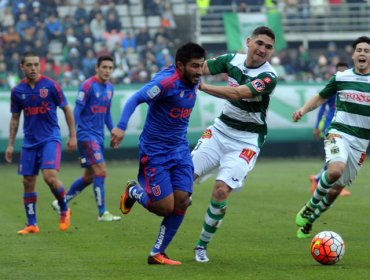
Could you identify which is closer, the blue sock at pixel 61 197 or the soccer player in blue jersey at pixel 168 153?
the soccer player in blue jersey at pixel 168 153

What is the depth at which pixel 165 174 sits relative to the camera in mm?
9828

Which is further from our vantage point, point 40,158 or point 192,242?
point 40,158

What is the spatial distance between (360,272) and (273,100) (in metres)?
20.3

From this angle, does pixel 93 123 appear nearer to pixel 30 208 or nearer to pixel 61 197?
pixel 61 197

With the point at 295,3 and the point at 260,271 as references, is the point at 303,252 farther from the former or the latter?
the point at 295,3

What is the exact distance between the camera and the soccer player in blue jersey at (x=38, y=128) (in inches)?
509

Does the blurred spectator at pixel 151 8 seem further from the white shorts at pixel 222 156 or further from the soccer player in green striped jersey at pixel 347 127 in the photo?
the white shorts at pixel 222 156

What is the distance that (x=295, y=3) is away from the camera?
120 ft

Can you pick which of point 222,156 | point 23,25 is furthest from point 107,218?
point 23,25

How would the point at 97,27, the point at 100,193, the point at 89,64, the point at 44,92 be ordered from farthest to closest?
the point at 97,27, the point at 89,64, the point at 100,193, the point at 44,92

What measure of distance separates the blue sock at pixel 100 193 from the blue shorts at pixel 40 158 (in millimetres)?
1885

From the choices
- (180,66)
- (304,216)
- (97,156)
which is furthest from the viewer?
(97,156)

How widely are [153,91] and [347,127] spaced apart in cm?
341

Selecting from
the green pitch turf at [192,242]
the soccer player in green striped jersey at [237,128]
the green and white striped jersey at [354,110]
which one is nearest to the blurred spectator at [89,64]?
the green pitch turf at [192,242]
